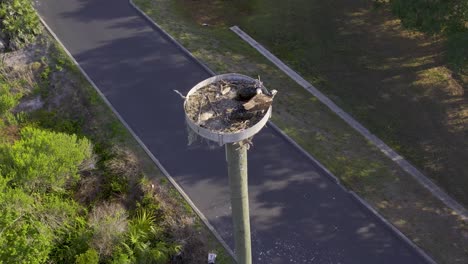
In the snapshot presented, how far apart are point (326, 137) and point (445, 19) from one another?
7626 mm

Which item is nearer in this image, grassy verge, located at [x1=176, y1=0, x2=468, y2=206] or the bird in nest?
the bird in nest

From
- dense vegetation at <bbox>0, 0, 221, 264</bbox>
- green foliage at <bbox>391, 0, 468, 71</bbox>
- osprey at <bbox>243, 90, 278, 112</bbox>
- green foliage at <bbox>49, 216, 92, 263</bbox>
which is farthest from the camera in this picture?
green foliage at <bbox>391, 0, 468, 71</bbox>

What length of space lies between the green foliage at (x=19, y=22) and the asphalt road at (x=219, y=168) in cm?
141

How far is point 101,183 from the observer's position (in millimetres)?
21766

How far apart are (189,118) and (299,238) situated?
9.64 m

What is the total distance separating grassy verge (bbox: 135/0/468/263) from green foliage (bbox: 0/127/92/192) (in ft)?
32.6

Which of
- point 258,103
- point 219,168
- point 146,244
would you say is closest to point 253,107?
point 258,103

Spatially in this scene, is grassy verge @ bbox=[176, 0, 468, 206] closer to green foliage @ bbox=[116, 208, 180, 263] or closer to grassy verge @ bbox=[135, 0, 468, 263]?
grassy verge @ bbox=[135, 0, 468, 263]

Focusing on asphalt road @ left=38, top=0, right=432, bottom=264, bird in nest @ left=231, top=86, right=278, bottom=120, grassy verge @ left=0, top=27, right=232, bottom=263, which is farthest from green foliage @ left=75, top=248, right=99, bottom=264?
bird in nest @ left=231, top=86, right=278, bottom=120

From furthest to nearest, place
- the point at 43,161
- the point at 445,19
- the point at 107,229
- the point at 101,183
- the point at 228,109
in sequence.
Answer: the point at 445,19
the point at 101,183
the point at 43,161
the point at 107,229
the point at 228,109

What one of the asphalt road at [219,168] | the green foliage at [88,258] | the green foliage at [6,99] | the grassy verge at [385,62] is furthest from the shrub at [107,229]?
the grassy verge at [385,62]

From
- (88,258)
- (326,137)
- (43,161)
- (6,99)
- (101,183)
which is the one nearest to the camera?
(88,258)

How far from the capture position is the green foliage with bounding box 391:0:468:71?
21.2 metres

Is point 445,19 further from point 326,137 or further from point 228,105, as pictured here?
point 228,105
